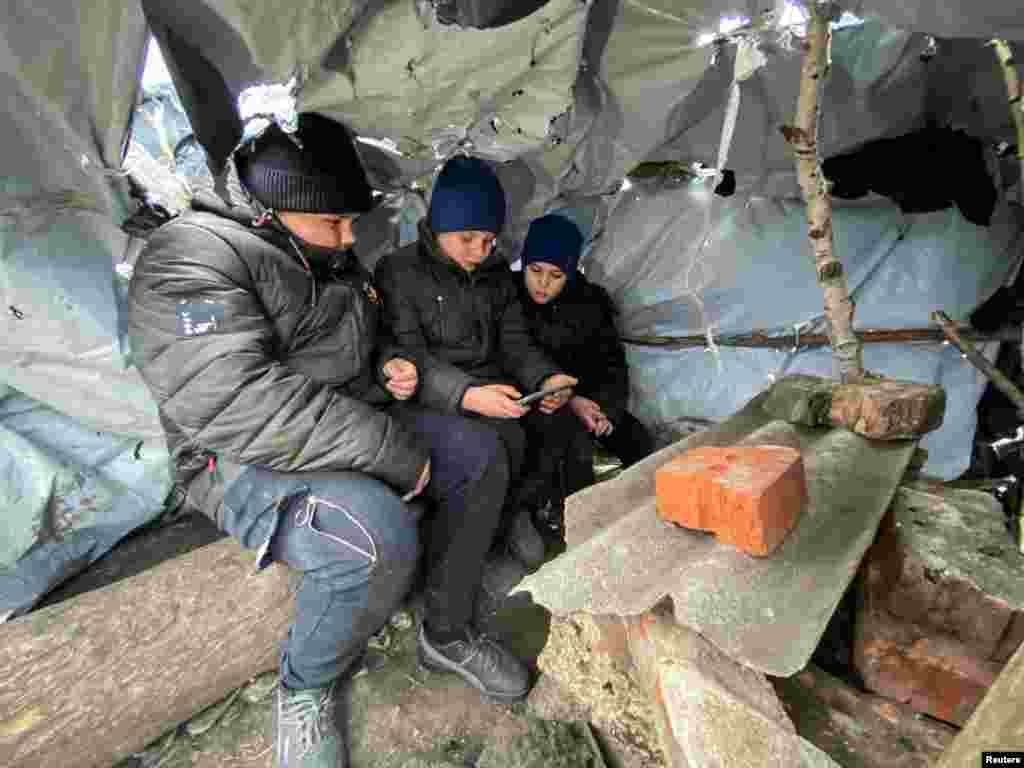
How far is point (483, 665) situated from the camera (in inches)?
77.7

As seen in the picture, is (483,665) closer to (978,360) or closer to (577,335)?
(577,335)

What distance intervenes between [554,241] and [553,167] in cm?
38

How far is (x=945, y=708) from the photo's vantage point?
0.99 metres

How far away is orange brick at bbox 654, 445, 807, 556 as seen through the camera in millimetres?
1019

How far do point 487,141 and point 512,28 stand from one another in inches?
23.8

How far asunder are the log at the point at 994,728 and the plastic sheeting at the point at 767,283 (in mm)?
2955

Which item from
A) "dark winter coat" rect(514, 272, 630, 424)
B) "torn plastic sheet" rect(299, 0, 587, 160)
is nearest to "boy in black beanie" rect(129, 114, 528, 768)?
"torn plastic sheet" rect(299, 0, 587, 160)

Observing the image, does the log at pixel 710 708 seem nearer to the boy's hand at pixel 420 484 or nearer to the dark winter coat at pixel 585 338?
the boy's hand at pixel 420 484

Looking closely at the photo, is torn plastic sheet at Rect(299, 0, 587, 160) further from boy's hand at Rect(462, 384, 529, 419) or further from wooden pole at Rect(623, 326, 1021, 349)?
wooden pole at Rect(623, 326, 1021, 349)

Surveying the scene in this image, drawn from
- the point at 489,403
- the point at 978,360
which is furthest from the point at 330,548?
the point at 978,360

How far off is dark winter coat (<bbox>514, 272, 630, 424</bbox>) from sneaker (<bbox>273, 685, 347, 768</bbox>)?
203 cm

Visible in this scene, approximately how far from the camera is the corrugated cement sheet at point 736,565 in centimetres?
87

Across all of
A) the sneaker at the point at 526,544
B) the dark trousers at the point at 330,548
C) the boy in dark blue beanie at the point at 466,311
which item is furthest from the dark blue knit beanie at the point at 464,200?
the sneaker at the point at 526,544

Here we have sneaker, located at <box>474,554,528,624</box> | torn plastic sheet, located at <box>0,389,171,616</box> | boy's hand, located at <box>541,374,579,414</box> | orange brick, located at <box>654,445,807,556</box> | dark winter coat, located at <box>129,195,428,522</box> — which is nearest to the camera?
orange brick, located at <box>654,445,807,556</box>
